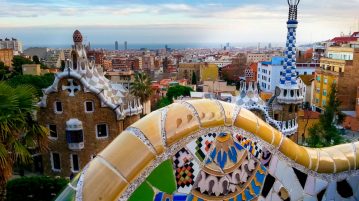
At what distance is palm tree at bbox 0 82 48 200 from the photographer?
21.9ft

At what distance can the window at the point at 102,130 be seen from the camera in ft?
58.5

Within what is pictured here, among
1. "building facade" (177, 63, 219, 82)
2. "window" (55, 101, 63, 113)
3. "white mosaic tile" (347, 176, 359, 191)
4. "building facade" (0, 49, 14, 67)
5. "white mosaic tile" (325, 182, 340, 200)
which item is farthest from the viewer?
"building facade" (177, 63, 219, 82)

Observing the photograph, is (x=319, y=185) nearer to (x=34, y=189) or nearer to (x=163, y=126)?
(x=163, y=126)

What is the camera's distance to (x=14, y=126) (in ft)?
22.5

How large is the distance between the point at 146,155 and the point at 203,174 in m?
0.72

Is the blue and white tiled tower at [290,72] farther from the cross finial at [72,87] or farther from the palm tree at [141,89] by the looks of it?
the palm tree at [141,89]

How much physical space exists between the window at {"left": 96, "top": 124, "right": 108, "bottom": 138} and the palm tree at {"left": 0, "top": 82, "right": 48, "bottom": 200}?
9983 mm

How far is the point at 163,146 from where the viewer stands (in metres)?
3.57

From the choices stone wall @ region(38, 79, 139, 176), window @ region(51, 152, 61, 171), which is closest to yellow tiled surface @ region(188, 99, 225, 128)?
stone wall @ region(38, 79, 139, 176)

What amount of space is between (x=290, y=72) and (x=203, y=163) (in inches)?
663

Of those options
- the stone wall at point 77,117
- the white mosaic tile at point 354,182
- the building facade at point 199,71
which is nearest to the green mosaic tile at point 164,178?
the white mosaic tile at point 354,182

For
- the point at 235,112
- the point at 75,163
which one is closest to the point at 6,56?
the point at 75,163

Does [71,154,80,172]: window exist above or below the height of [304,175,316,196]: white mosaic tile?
below

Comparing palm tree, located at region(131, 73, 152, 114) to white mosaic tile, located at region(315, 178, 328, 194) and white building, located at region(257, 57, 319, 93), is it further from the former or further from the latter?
white mosaic tile, located at region(315, 178, 328, 194)
